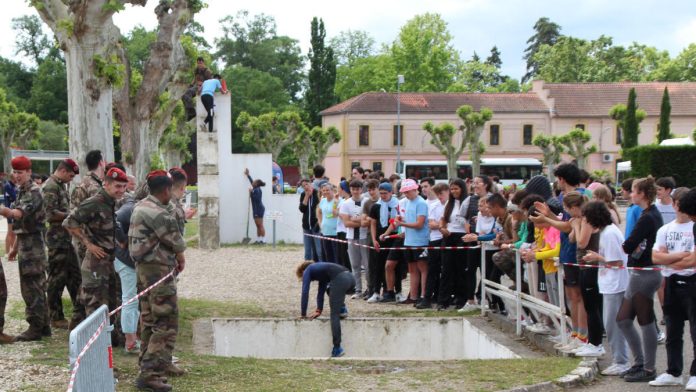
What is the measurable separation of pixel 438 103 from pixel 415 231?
60.9 metres

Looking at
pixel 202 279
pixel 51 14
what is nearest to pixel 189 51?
pixel 202 279

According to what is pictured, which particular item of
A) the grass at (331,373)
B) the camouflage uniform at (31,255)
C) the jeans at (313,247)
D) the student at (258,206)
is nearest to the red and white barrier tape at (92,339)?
the grass at (331,373)

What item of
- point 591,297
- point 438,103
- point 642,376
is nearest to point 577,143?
point 438,103

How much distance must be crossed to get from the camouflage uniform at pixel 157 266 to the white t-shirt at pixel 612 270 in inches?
159

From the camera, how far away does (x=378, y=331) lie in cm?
1201

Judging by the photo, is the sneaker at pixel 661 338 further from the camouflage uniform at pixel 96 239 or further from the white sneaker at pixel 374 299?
the camouflage uniform at pixel 96 239

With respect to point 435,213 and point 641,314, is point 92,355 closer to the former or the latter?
point 641,314

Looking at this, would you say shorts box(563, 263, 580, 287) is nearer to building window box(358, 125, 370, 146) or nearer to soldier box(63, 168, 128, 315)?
soldier box(63, 168, 128, 315)

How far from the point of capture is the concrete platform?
1184 centimetres

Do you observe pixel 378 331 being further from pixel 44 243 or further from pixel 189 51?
pixel 189 51

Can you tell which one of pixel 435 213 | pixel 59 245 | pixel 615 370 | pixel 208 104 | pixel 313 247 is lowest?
pixel 615 370

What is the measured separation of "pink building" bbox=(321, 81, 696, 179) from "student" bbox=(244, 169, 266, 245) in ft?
159

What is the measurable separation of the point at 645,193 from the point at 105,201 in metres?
5.62

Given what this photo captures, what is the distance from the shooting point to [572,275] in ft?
29.4
